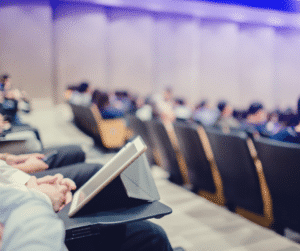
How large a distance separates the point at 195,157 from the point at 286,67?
445 inches

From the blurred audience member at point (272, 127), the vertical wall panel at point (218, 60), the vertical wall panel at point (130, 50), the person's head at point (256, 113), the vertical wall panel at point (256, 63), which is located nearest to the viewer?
the blurred audience member at point (272, 127)

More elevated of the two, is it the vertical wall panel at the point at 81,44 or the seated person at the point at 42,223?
the vertical wall panel at the point at 81,44

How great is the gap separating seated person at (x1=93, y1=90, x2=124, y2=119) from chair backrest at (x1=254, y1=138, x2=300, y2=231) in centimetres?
337

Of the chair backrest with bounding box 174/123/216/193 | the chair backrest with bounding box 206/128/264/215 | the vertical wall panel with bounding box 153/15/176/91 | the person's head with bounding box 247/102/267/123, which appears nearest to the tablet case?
the chair backrest with bounding box 206/128/264/215

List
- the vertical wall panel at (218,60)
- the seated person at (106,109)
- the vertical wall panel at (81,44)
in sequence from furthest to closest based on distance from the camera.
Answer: the vertical wall panel at (218,60), the vertical wall panel at (81,44), the seated person at (106,109)

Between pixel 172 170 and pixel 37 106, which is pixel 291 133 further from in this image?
Result: pixel 37 106

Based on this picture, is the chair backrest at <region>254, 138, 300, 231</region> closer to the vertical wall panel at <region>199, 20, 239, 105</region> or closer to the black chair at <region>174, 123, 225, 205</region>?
the black chair at <region>174, 123, 225, 205</region>

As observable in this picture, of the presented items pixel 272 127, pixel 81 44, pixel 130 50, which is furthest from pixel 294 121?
pixel 130 50

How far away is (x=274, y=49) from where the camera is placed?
11570 millimetres

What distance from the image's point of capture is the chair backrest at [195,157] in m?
2.17

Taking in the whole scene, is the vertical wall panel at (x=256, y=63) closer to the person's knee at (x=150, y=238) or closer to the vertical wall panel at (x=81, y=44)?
the vertical wall panel at (x=81, y=44)

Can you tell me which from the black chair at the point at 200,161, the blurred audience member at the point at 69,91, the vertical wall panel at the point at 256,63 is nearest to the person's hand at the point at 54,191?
the black chair at the point at 200,161

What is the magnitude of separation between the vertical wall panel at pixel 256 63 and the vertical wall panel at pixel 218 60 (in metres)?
0.40

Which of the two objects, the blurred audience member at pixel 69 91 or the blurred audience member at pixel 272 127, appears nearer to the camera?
the blurred audience member at pixel 272 127
